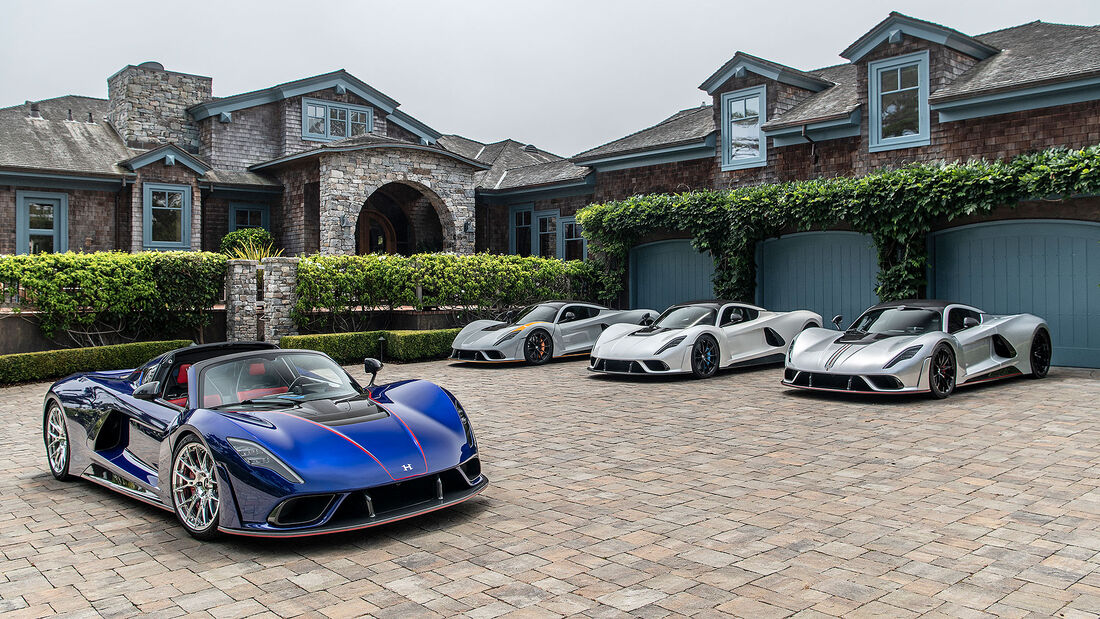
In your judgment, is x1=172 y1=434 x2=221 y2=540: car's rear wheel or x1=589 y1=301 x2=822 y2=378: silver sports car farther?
x1=589 y1=301 x2=822 y2=378: silver sports car

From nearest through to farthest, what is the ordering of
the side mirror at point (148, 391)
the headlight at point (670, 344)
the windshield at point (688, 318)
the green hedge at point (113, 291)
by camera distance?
the side mirror at point (148, 391) < the headlight at point (670, 344) < the windshield at point (688, 318) < the green hedge at point (113, 291)

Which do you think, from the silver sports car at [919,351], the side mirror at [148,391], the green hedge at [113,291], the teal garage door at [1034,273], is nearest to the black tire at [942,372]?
the silver sports car at [919,351]

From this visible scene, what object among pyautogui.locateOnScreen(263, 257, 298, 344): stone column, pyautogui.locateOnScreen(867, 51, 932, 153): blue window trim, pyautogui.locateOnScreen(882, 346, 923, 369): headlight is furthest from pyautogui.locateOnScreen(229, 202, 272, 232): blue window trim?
pyautogui.locateOnScreen(882, 346, 923, 369): headlight

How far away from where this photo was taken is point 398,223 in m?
26.9

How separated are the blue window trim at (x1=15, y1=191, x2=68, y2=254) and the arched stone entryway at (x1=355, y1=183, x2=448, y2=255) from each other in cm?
813

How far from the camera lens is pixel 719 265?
18.3 metres

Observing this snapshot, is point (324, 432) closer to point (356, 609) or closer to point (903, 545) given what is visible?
point (356, 609)

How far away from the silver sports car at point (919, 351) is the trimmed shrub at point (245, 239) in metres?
16.4

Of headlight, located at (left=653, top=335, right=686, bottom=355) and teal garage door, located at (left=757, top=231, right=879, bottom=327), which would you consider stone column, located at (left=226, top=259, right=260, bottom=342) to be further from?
teal garage door, located at (left=757, top=231, right=879, bottom=327)

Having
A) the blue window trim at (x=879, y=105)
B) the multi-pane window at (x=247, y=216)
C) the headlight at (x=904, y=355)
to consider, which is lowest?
the headlight at (x=904, y=355)

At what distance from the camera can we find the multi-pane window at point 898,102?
51.7ft

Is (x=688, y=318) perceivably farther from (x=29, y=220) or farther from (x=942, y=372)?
(x=29, y=220)

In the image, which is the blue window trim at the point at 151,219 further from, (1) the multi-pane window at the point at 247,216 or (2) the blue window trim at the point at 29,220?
(2) the blue window trim at the point at 29,220

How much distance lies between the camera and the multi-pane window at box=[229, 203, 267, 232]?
2386cm
